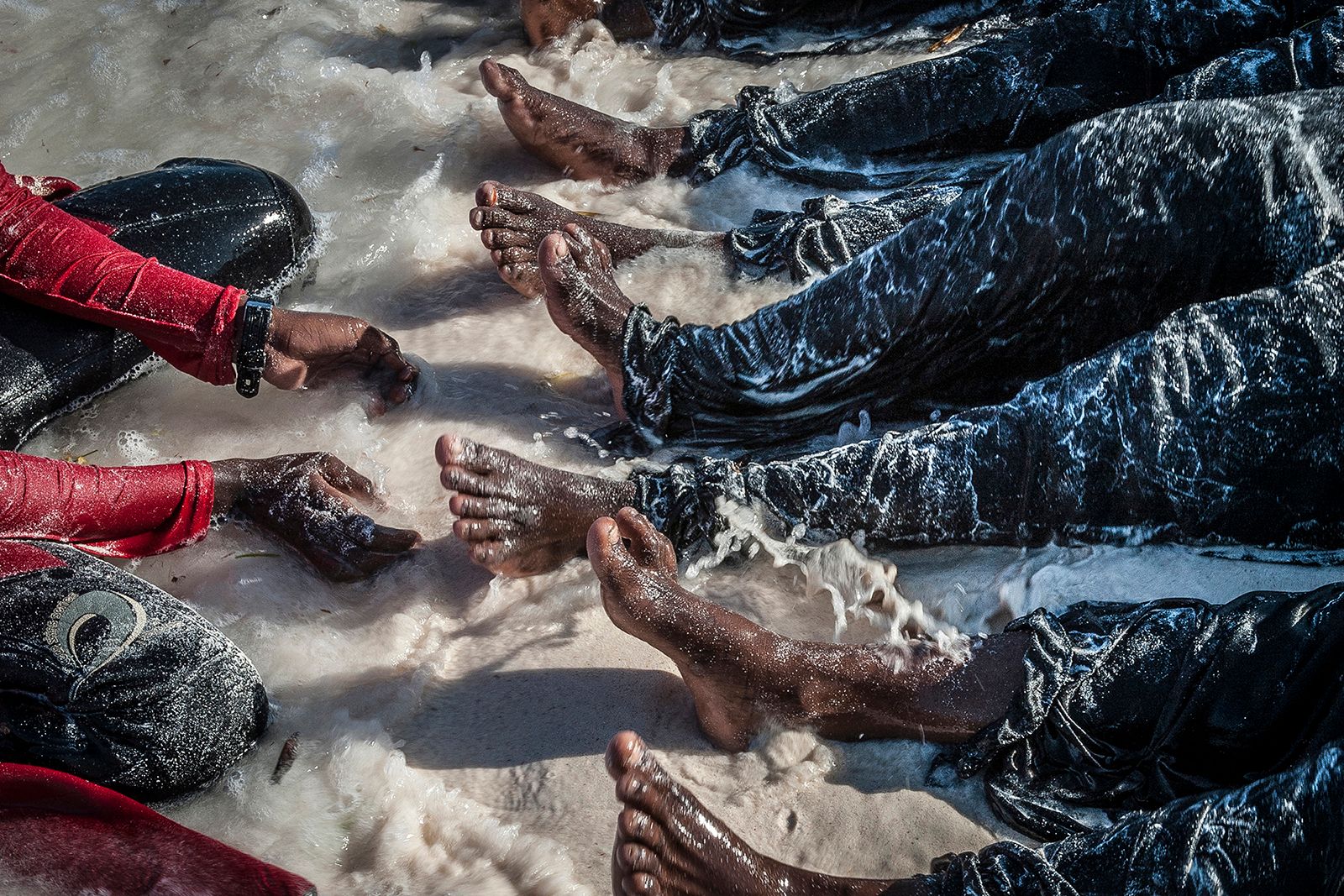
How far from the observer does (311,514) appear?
7.40 ft

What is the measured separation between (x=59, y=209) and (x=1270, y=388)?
99.3 inches

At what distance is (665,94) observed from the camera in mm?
3641

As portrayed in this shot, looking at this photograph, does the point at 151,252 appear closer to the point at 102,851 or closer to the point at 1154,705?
the point at 102,851

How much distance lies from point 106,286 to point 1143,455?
2148mm

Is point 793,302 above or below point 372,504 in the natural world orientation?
above

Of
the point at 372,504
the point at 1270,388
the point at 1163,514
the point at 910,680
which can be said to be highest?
the point at 1270,388

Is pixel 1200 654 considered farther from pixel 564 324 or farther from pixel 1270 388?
pixel 564 324

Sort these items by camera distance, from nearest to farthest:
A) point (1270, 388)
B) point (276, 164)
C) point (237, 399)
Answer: point (1270, 388)
point (237, 399)
point (276, 164)

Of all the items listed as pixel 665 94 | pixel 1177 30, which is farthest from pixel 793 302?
pixel 665 94

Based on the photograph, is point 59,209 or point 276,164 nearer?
point 59,209

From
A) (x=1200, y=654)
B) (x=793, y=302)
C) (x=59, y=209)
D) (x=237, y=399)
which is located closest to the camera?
(x=1200, y=654)

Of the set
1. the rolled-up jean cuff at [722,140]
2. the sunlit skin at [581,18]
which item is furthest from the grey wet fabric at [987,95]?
the sunlit skin at [581,18]

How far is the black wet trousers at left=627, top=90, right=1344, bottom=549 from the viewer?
68.6 inches

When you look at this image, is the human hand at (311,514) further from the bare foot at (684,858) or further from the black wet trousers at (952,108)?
the black wet trousers at (952,108)
